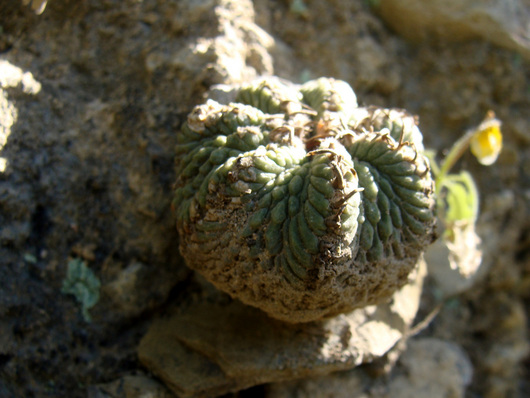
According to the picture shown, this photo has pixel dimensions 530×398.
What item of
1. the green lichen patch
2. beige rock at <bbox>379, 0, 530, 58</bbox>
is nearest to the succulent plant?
the green lichen patch

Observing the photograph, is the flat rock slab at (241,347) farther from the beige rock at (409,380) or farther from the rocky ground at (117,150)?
the beige rock at (409,380)

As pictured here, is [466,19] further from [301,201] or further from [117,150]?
[117,150]

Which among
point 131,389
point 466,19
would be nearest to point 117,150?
point 131,389

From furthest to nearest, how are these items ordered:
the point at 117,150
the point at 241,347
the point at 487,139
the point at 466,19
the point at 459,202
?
the point at 466,19
the point at 459,202
the point at 487,139
the point at 117,150
the point at 241,347

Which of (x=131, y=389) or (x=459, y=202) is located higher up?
(x=459, y=202)

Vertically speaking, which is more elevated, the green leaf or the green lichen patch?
the green leaf

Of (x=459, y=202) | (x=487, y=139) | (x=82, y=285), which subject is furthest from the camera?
(x=459, y=202)

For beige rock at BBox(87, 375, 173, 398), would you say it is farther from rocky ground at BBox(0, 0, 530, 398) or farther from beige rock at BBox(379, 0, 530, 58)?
beige rock at BBox(379, 0, 530, 58)
